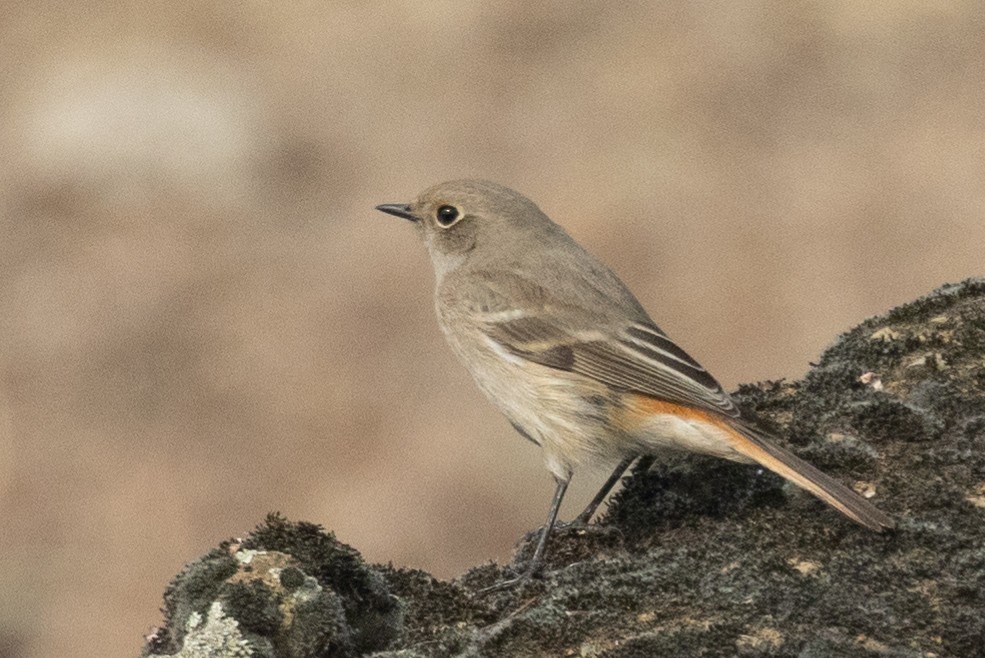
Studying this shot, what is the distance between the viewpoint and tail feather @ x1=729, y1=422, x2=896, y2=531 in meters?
5.55

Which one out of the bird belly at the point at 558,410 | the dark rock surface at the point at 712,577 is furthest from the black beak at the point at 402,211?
the dark rock surface at the point at 712,577

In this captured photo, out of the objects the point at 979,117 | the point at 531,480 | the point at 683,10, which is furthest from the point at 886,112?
the point at 531,480

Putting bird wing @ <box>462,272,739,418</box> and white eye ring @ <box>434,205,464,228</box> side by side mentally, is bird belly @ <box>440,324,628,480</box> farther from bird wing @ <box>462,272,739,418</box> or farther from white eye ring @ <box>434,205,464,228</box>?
white eye ring @ <box>434,205,464,228</box>

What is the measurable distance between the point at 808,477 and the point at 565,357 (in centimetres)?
176

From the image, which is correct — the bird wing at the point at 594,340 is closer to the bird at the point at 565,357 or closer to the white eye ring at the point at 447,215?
the bird at the point at 565,357

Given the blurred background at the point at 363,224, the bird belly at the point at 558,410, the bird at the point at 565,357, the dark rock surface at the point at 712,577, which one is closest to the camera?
the dark rock surface at the point at 712,577

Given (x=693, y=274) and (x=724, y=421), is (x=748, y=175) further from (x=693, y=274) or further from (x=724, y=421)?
(x=724, y=421)

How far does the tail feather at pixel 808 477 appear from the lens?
5.55 m

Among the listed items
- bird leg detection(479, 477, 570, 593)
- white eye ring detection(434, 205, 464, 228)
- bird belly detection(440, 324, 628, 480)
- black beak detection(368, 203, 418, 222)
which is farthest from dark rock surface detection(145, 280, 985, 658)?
black beak detection(368, 203, 418, 222)

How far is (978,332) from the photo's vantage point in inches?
275

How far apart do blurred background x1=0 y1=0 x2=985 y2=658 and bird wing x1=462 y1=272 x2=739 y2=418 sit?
5.07 metres

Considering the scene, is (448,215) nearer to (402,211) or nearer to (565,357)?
(402,211)

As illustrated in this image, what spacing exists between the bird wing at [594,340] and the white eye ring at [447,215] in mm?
680

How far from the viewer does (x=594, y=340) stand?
7.34m
